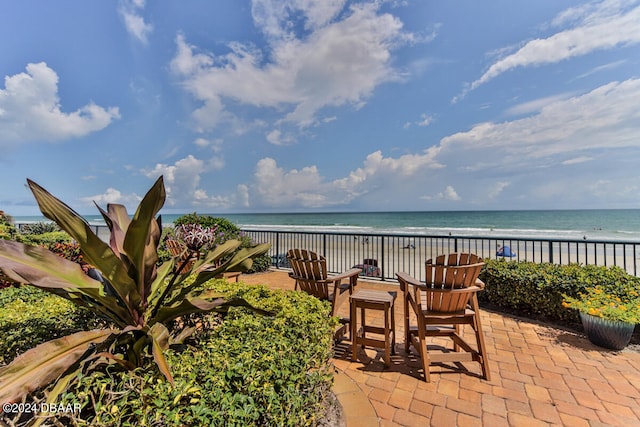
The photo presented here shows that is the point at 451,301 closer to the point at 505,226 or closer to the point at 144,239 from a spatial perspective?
the point at 144,239

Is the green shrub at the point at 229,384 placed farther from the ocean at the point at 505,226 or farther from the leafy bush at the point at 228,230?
the ocean at the point at 505,226

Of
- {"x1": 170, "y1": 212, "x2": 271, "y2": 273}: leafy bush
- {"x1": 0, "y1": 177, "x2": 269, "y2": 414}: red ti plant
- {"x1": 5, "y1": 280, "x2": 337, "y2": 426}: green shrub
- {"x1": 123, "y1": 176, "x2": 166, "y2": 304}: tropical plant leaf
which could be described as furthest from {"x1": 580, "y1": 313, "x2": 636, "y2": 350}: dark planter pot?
{"x1": 170, "y1": 212, "x2": 271, "y2": 273}: leafy bush

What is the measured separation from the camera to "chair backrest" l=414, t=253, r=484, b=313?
87.7 inches

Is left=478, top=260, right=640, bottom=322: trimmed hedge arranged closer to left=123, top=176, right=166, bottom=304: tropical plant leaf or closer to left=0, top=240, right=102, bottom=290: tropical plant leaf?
left=123, top=176, right=166, bottom=304: tropical plant leaf

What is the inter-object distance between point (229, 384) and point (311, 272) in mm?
1771

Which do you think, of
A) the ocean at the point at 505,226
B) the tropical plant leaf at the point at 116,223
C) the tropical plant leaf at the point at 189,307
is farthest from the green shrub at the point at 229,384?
the ocean at the point at 505,226

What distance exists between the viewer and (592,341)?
9.36ft

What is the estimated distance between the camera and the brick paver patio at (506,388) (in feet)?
5.82

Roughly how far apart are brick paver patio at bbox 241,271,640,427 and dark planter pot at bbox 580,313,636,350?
8 centimetres

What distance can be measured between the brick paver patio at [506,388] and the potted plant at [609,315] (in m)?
0.12

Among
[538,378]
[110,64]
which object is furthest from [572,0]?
[110,64]

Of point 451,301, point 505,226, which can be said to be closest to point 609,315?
point 451,301

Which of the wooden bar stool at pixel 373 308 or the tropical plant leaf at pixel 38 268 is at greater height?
the tropical plant leaf at pixel 38 268

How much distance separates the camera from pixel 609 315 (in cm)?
278
